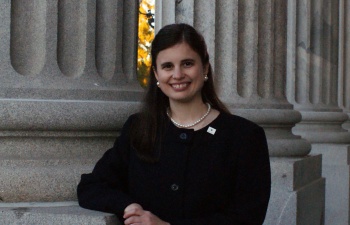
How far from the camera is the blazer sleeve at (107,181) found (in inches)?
236

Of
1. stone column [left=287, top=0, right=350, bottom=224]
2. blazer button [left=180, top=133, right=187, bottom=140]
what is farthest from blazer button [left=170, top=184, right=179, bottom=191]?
stone column [left=287, top=0, right=350, bottom=224]

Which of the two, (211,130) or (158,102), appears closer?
(211,130)

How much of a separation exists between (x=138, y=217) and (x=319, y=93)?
11402mm

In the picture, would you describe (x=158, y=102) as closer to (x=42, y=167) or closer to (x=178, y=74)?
(x=178, y=74)

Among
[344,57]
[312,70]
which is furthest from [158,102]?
[344,57]

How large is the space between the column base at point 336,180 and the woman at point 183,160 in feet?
32.3

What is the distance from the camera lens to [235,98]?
35.9ft

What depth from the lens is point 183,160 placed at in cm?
592

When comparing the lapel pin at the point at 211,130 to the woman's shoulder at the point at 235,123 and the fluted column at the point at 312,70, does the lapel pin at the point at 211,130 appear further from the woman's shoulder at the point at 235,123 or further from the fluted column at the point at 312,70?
the fluted column at the point at 312,70

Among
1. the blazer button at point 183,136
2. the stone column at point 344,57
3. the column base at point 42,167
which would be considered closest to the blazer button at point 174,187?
the blazer button at point 183,136

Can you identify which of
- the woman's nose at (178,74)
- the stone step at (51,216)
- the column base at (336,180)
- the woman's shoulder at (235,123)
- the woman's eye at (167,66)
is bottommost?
the column base at (336,180)

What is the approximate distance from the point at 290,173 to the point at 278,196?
0.35m

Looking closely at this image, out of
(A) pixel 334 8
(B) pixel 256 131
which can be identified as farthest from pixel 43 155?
(A) pixel 334 8

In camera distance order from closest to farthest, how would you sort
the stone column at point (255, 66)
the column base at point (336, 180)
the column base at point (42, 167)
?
the column base at point (42, 167) → the stone column at point (255, 66) → the column base at point (336, 180)
